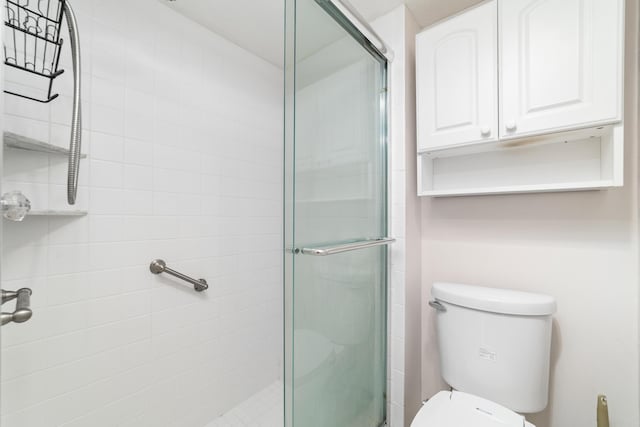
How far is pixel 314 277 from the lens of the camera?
108cm

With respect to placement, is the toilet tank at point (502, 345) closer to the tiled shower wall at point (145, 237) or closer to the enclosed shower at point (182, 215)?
the enclosed shower at point (182, 215)

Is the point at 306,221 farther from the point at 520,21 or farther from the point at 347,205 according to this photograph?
the point at 520,21

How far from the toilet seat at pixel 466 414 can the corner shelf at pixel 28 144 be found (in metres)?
1.57

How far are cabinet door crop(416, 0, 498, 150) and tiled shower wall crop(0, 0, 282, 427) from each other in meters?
1.06

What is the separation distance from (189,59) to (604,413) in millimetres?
2353

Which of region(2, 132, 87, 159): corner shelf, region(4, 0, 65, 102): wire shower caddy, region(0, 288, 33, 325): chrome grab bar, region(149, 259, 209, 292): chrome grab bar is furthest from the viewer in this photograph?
region(149, 259, 209, 292): chrome grab bar

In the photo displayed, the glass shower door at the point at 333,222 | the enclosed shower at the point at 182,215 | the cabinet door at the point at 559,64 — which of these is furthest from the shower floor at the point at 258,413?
the cabinet door at the point at 559,64

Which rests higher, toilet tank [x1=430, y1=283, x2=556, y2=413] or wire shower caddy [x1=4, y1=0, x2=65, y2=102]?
wire shower caddy [x1=4, y1=0, x2=65, y2=102]

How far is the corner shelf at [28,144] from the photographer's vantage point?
93cm

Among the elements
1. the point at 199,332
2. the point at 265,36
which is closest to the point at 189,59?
the point at 265,36

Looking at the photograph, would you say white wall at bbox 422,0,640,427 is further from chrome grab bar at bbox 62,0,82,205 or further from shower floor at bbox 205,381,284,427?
chrome grab bar at bbox 62,0,82,205

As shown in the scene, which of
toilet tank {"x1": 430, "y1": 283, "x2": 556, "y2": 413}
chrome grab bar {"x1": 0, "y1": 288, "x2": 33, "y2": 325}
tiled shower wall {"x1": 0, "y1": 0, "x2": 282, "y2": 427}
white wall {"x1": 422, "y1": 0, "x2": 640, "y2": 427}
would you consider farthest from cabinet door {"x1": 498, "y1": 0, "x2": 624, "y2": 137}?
chrome grab bar {"x1": 0, "y1": 288, "x2": 33, "y2": 325}

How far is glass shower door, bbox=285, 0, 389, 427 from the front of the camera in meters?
0.98

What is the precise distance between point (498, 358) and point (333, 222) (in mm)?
832
